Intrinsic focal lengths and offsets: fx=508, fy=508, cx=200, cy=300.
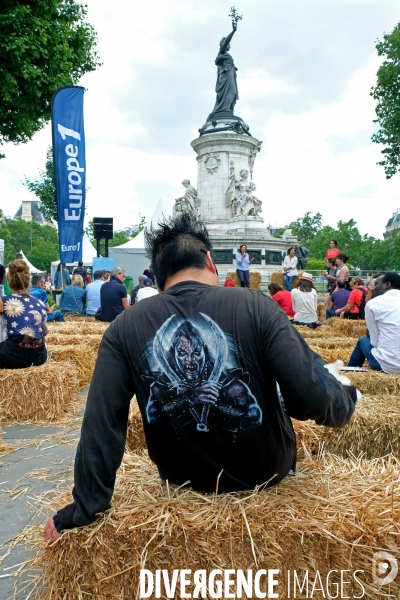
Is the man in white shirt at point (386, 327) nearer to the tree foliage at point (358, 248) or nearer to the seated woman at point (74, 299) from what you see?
the seated woman at point (74, 299)

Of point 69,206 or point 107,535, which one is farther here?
point 69,206

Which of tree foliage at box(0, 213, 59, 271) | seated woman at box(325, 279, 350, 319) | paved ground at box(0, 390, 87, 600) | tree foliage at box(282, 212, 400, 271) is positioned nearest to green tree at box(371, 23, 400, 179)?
seated woman at box(325, 279, 350, 319)

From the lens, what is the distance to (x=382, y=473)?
2555mm

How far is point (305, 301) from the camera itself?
425 inches

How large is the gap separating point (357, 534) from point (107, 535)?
1.00m

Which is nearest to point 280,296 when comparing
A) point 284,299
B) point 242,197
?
point 284,299

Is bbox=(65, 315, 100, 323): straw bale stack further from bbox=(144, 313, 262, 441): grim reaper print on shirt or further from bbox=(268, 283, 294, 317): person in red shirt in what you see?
bbox=(144, 313, 262, 441): grim reaper print on shirt

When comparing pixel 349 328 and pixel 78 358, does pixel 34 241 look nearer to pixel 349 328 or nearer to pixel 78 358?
pixel 349 328

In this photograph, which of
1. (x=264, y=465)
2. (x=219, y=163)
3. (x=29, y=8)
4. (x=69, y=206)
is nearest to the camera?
(x=264, y=465)

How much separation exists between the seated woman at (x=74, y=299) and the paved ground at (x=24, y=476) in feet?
25.1

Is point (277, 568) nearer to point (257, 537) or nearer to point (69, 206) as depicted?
point (257, 537)

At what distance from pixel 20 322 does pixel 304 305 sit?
6.54 m

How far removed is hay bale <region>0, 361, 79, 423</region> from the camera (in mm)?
5887

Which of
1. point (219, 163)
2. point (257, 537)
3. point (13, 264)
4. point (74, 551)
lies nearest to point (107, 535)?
point (74, 551)
